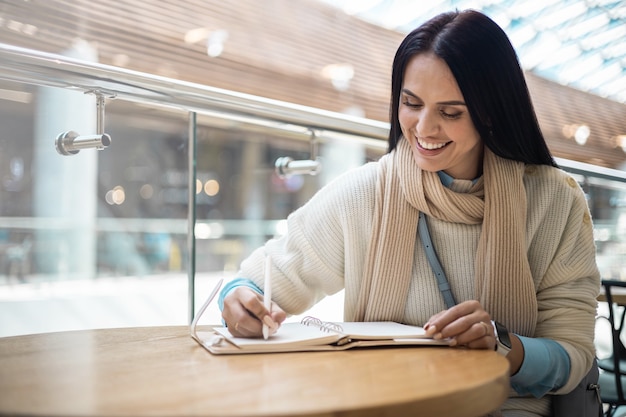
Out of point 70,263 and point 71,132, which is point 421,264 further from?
point 70,263

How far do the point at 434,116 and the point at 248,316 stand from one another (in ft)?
1.88

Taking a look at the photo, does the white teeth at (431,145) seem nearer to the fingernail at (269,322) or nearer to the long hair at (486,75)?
the long hair at (486,75)

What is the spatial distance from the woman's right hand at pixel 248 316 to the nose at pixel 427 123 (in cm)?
49

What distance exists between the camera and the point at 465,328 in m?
1.05

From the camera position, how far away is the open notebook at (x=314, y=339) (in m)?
0.98

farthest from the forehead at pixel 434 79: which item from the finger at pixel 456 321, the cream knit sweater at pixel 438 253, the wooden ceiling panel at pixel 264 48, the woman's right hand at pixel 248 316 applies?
the wooden ceiling panel at pixel 264 48

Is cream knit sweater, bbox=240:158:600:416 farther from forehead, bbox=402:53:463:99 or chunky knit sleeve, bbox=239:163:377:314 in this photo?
Result: forehead, bbox=402:53:463:99

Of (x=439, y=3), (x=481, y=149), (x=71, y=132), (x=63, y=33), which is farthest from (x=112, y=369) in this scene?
(x=439, y=3)

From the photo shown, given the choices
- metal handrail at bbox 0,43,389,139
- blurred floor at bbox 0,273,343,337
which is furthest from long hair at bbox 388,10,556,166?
blurred floor at bbox 0,273,343,337

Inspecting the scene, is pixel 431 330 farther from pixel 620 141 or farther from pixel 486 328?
pixel 620 141

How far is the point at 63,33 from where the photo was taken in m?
3.40

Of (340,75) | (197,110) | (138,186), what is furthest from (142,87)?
(138,186)

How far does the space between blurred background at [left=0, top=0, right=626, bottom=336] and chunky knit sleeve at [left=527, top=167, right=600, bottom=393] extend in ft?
1.58

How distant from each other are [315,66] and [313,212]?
5120mm
